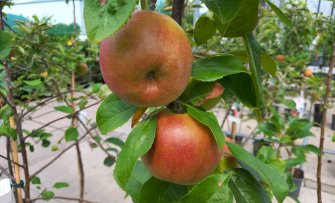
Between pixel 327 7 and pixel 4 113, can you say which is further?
pixel 327 7

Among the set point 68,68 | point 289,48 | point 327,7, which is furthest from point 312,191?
point 68,68

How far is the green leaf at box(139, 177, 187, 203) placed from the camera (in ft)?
1.58

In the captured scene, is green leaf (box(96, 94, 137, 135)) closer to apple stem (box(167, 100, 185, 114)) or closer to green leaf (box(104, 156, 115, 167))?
apple stem (box(167, 100, 185, 114))

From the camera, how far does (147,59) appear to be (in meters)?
0.34

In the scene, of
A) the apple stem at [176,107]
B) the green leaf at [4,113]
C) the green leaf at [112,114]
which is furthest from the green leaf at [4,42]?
the green leaf at [4,113]

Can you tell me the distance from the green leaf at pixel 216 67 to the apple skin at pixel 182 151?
0.22 ft

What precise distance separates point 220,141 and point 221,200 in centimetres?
8

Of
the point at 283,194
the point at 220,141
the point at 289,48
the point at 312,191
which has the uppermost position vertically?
the point at 220,141

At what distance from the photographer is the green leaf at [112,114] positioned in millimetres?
474

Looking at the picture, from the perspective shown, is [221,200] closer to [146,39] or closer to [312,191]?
[146,39]

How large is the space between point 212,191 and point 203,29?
26 cm

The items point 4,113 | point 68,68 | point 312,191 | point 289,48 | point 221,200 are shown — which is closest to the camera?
point 221,200

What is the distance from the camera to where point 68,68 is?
5.16 ft

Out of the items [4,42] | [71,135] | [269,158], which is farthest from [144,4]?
[71,135]
